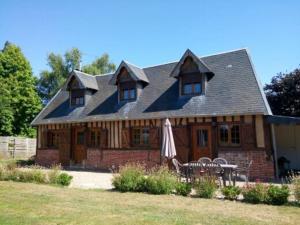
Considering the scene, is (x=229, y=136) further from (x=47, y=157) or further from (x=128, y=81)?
(x=47, y=157)

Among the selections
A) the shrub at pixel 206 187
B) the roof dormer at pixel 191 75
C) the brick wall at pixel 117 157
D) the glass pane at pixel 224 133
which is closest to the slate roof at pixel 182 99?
the roof dormer at pixel 191 75

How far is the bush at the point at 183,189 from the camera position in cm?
841

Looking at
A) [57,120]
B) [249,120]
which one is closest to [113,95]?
[57,120]

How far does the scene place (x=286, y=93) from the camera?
19609 mm

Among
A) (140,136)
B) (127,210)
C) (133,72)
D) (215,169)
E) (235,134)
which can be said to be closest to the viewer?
(127,210)

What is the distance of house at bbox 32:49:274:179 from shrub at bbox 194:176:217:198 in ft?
15.3

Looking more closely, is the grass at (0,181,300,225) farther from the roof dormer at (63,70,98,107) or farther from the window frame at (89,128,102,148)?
the roof dormer at (63,70,98,107)

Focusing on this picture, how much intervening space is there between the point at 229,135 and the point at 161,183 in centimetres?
560

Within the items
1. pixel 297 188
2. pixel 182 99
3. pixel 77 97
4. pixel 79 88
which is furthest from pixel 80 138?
pixel 297 188

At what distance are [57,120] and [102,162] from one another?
4.20m

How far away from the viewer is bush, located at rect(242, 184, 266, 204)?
741 centimetres

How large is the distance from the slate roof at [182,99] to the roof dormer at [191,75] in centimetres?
32

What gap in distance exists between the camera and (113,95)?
18172 millimetres

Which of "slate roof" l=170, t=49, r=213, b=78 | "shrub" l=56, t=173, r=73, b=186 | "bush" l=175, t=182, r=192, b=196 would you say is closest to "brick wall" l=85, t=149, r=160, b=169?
"slate roof" l=170, t=49, r=213, b=78
